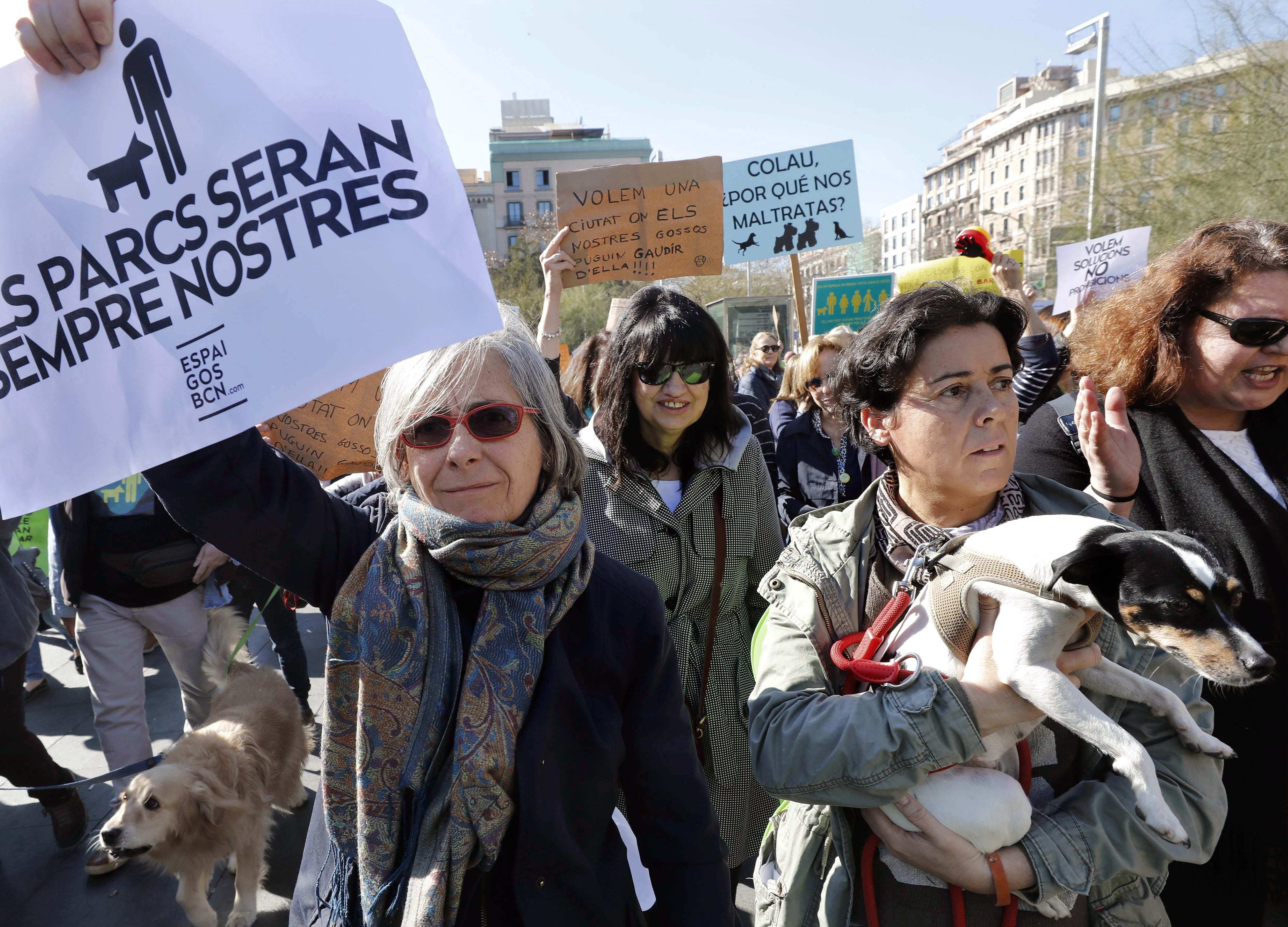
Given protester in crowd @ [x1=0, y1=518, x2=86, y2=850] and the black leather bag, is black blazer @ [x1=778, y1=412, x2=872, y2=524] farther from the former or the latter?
protester in crowd @ [x1=0, y1=518, x2=86, y2=850]

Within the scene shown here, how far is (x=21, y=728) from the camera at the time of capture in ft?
11.2

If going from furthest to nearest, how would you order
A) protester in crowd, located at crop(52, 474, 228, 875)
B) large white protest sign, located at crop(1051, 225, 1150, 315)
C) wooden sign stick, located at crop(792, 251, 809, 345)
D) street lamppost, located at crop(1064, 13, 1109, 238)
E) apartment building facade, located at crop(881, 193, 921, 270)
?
apartment building facade, located at crop(881, 193, 921, 270), street lamppost, located at crop(1064, 13, 1109, 238), large white protest sign, located at crop(1051, 225, 1150, 315), wooden sign stick, located at crop(792, 251, 809, 345), protester in crowd, located at crop(52, 474, 228, 875)

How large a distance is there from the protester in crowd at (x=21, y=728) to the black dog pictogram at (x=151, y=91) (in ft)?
9.25

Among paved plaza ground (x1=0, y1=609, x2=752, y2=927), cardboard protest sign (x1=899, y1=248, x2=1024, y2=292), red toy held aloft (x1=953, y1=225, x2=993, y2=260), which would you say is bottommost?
paved plaza ground (x1=0, y1=609, x2=752, y2=927)

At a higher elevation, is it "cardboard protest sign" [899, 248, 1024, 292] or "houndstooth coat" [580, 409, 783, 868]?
"cardboard protest sign" [899, 248, 1024, 292]

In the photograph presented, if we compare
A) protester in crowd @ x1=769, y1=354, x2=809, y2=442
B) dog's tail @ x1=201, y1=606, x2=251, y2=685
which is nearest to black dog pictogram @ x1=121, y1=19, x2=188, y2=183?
dog's tail @ x1=201, y1=606, x2=251, y2=685

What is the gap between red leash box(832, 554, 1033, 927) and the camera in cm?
140

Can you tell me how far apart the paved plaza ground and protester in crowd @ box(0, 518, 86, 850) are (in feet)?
0.49

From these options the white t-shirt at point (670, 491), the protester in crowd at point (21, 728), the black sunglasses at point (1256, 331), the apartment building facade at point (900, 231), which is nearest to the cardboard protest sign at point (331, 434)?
the protester in crowd at point (21, 728)

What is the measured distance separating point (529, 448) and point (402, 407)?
0.85 ft

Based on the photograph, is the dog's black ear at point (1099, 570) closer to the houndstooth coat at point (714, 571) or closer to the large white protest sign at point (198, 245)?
the large white protest sign at point (198, 245)

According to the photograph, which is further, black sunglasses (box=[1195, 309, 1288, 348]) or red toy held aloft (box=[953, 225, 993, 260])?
red toy held aloft (box=[953, 225, 993, 260])

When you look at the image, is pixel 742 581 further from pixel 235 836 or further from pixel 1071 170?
pixel 1071 170

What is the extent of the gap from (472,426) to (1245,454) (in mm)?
1952
